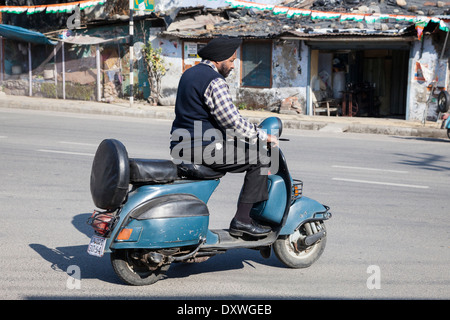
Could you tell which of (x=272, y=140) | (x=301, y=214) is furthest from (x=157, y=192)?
(x=301, y=214)

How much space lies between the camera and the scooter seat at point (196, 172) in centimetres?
478

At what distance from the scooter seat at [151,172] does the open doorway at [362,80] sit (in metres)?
16.4

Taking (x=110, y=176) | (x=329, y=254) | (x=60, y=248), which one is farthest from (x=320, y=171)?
(x=110, y=176)

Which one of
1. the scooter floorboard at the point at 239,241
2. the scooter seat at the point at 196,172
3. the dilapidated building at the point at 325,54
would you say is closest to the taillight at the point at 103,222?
the scooter seat at the point at 196,172

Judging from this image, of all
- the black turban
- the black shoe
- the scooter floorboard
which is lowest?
the scooter floorboard

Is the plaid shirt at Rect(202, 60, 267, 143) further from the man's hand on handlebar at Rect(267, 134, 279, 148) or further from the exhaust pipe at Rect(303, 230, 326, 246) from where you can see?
the exhaust pipe at Rect(303, 230, 326, 246)

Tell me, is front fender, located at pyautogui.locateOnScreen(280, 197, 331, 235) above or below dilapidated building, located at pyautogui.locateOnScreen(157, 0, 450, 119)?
below

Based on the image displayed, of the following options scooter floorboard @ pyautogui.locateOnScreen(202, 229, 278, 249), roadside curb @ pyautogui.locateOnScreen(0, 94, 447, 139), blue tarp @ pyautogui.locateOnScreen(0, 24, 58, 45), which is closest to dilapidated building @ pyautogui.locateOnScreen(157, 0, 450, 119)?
roadside curb @ pyautogui.locateOnScreen(0, 94, 447, 139)

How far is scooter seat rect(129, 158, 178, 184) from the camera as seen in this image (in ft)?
15.1

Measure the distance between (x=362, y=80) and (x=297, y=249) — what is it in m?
17.8

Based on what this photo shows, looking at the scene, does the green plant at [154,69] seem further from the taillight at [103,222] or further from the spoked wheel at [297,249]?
the taillight at [103,222]

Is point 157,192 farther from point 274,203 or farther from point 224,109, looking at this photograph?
point 274,203

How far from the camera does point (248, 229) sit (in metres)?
5.05
